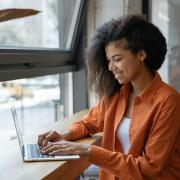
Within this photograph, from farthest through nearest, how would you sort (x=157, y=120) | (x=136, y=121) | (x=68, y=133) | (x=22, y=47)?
1. (x=22, y=47)
2. (x=68, y=133)
3. (x=136, y=121)
4. (x=157, y=120)

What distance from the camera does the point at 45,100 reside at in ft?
9.82

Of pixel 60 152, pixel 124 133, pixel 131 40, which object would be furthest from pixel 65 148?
pixel 131 40

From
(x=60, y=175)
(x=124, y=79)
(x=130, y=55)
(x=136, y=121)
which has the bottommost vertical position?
(x=60, y=175)

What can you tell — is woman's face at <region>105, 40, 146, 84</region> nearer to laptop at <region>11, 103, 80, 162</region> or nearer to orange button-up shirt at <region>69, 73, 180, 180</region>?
orange button-up shirt at <region>69, 73, 180, 180</region>

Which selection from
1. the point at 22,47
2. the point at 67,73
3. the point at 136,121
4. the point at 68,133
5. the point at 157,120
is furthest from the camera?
the point at 67,73

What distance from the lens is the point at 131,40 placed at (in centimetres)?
174

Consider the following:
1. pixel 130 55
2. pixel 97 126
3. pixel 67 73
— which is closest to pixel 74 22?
pixel 67 73

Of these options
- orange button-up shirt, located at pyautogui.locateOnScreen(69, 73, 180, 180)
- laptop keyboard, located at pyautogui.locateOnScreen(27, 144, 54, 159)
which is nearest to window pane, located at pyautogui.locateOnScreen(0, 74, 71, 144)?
laptop keyboard, located at pyautogui.locateOnScreen(27, 144, 54, 159)

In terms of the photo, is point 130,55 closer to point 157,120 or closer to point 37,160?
point 157,120

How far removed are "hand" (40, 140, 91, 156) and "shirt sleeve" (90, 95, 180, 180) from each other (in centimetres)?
5

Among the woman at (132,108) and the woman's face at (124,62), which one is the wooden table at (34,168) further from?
the woman's face at (124,62)

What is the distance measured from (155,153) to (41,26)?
1.46 m

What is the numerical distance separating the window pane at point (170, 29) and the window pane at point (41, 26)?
85 cm

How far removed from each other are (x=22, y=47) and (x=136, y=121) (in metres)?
1.06
